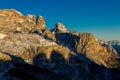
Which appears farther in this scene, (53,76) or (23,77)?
(53,76)

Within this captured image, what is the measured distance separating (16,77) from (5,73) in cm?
547

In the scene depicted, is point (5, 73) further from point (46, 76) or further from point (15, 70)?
point (46, 76)

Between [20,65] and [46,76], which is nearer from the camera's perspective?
[46,76]

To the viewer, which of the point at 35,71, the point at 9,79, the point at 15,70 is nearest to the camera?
the point at 9,79

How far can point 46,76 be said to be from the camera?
444 feet

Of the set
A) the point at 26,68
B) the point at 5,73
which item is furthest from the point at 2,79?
the point at 26,68

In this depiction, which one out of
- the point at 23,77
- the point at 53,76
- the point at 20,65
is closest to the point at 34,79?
the point at 23,77

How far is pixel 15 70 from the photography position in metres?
129

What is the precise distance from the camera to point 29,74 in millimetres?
129375

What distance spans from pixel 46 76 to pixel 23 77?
46.7 feet

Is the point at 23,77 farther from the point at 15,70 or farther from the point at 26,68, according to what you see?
the point at 26,68

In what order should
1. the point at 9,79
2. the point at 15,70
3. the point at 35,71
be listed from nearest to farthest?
the point at 9,79, the point at 15,70, the point at 35,71

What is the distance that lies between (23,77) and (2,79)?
7.45 meters

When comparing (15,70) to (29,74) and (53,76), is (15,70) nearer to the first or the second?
(29,74)
